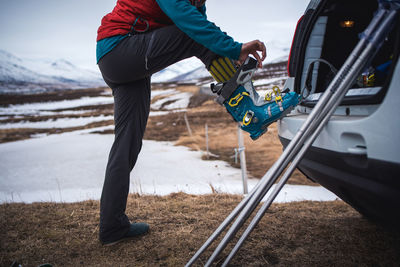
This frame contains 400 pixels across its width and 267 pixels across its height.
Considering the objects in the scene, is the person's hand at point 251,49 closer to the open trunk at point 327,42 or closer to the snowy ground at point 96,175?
the open trunk at point 327,42

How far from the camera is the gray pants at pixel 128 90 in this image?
181 centimetres

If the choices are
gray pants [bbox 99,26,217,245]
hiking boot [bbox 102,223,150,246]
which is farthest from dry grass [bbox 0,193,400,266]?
gray pants [bbox 99,26,217,245]

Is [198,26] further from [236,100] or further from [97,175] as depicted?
[97,175]

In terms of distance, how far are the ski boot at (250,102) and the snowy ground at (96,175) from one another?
7.87ft

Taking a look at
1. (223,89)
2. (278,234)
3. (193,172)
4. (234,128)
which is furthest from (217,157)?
(223,89)

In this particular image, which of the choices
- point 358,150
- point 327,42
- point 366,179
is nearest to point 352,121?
point 358,150

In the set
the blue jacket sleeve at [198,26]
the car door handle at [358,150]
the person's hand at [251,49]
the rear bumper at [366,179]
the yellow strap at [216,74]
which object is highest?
the blue jacket sleeve at [198,26]

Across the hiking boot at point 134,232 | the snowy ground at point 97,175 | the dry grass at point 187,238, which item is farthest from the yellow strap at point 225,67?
the snowy ground at point 97,175

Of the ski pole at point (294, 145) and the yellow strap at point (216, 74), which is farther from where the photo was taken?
the yellow strap at point (216, 74)

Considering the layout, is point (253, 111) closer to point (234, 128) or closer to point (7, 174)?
point (7, 174)

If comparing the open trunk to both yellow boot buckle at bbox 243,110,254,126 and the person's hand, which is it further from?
the person's hand

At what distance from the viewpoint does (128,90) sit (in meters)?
2.12

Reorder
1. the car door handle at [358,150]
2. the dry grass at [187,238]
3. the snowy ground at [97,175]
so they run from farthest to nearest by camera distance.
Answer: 1. the snowy ground at [97,175]
2. the dry grass at [187,238]
3. the car door handle at [358,150]

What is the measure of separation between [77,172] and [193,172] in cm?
275
